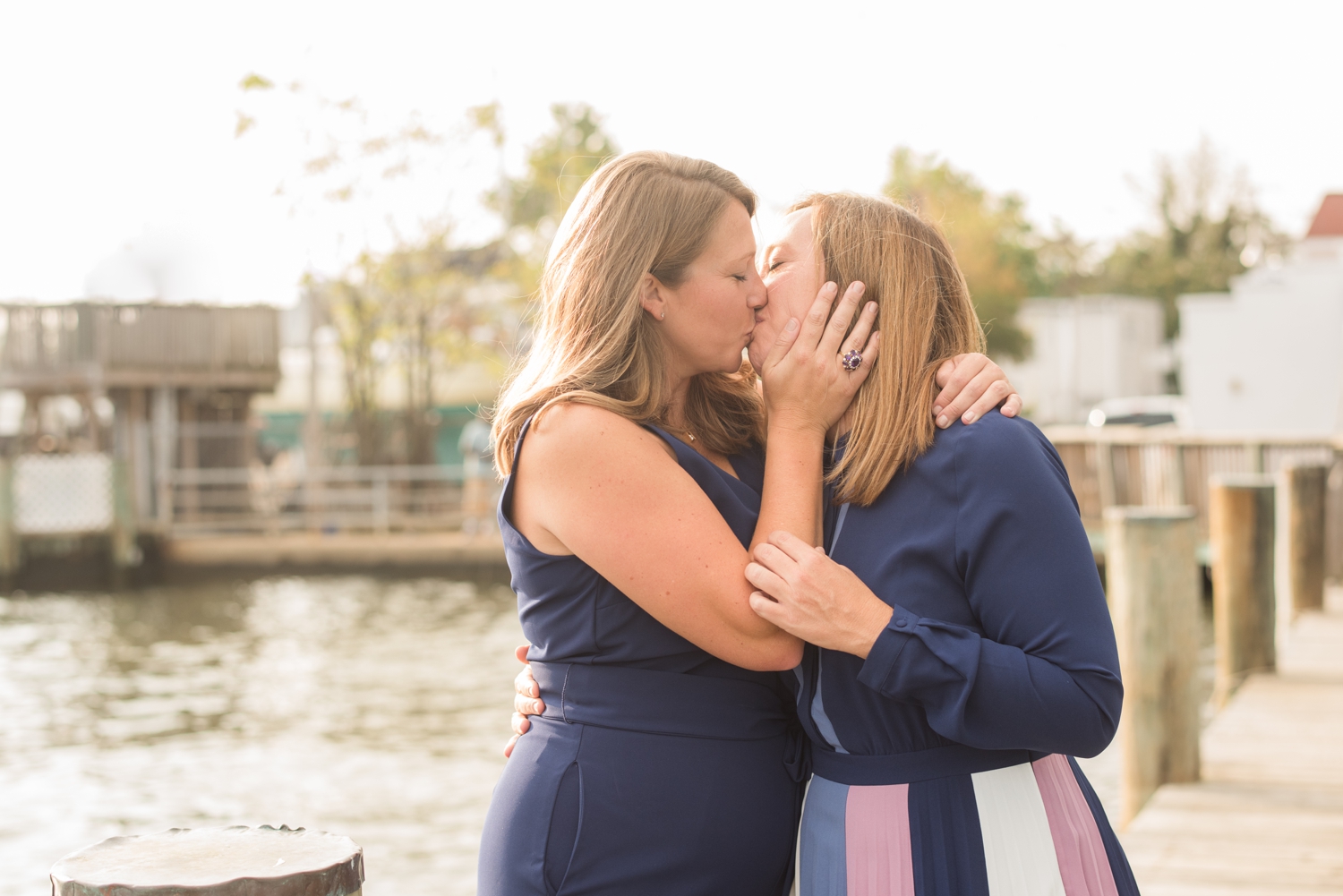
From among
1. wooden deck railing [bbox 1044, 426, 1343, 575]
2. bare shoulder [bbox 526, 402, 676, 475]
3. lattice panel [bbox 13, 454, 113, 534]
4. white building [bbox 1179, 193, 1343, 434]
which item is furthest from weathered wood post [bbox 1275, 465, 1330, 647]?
lattice panel [bbox 13, 454, 113, 534]

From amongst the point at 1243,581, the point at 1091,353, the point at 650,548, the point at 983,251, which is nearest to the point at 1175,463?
the point at 1243,581

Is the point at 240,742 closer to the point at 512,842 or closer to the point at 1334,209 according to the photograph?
the point at 512,842

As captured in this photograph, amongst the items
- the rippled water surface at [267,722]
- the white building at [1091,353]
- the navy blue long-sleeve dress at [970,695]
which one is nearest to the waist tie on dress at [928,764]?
the navy blue long-sleeve dress at [970,695]

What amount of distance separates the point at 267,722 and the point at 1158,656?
9850mm

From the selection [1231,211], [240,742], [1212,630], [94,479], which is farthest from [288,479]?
[1231,211]

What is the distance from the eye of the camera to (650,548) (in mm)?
2379

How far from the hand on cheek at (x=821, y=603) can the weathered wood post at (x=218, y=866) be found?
806 mm

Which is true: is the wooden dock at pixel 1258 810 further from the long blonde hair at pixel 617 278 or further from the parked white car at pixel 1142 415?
the parked white car at pixel 1142 415

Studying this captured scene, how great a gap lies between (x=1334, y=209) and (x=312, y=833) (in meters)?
42.7

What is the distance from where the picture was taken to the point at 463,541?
24500 mm

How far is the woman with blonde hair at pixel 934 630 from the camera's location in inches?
88.8

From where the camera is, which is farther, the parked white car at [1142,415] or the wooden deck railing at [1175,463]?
the parked white car at [1142,415]

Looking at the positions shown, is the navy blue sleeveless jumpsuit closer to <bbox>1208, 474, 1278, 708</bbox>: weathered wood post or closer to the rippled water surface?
the rippled water surface

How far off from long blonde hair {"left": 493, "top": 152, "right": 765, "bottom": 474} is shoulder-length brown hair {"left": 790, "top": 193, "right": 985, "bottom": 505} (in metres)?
0.26
